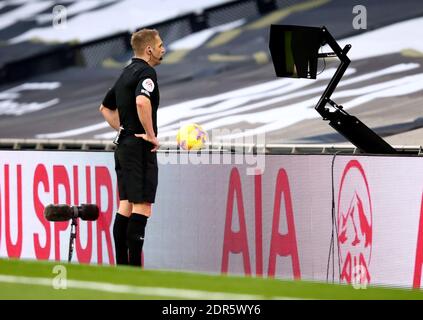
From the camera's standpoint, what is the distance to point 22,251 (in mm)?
10789

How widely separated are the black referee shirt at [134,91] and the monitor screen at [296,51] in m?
0.94

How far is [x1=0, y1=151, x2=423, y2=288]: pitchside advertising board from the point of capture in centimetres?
812

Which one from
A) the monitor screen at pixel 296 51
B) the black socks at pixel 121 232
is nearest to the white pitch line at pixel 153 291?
the black socks at pixel 121 232

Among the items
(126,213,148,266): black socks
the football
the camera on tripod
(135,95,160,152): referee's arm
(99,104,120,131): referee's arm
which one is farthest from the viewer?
the football

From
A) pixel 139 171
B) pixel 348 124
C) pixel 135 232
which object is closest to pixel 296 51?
pixel 348 124

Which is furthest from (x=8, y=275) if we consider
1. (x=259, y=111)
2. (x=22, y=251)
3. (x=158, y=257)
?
(x=259, y=111)

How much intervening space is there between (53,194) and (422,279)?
3.71 m

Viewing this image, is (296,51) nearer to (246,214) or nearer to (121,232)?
(246,214)

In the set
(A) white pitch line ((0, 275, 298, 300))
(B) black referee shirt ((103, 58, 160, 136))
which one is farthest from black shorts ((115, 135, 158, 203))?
(A) white pitch line ((0, 275, 298, 300))

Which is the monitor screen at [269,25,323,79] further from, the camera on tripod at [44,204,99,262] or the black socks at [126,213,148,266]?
the camera on tripod at [44,204,99,262]

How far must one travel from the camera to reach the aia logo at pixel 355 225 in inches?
326

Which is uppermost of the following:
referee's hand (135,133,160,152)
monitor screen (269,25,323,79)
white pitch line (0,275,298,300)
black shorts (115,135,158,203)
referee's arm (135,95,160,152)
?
monitor screen (269,25,323,79)

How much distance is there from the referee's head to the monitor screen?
2.80 ft

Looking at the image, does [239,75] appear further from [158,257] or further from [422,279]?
[422,279]
